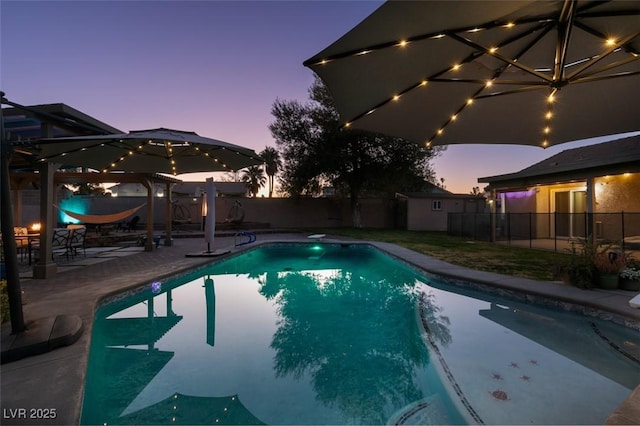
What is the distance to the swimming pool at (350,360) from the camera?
2.94m

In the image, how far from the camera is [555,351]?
4078mm

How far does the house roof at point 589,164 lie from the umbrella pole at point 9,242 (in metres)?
13.4

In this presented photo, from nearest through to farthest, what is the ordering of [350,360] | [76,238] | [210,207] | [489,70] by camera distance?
[350,360] → [489,70] → [76,238] → [210,207]

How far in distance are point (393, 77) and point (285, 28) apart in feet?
30.8

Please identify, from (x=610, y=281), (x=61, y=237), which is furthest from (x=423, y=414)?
(x=61, y=237)

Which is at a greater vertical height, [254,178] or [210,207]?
[254,178]

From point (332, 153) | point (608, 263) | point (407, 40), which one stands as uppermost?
point (332, 153)

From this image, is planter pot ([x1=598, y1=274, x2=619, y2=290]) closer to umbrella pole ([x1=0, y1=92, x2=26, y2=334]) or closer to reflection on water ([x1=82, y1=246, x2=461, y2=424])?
reflection on water ([x1=82, y1=246, x2=461, y2=424])

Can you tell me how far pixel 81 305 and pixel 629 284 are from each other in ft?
30.1

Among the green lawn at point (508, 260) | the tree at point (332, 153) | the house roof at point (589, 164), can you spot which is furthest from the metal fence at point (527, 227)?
the tree at point (332, 153)

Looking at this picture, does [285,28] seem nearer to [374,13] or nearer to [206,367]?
[374,13]

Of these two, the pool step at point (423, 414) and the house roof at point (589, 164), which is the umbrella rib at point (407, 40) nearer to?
the pool step at point (423, 414)

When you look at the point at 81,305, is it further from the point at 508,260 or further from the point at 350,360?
the point at 508,260

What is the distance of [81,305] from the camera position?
466cm
